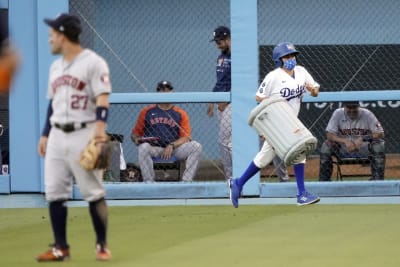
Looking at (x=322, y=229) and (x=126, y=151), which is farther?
(x=126, y=151)

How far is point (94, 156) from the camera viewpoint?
8.48 m

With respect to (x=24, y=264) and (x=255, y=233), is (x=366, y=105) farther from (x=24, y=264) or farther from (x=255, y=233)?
(x=24, y=264)

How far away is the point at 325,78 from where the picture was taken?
16.5 metres

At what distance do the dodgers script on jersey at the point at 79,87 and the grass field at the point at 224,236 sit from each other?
1.14m

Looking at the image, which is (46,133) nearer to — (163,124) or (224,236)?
(224,236)

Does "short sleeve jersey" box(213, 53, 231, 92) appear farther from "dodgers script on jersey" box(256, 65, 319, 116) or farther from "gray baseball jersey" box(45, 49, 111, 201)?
"gray baseball jersey" box(45, 49, 111, 201)

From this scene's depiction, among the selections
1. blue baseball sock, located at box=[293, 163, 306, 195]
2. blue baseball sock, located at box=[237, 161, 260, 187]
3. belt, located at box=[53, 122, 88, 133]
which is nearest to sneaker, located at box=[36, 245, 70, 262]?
belt, located at box=[53, 122, 88, 133]

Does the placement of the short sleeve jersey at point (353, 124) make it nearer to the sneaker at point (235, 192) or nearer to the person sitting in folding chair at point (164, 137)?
the person sitting in folding chair at point (164, 137)

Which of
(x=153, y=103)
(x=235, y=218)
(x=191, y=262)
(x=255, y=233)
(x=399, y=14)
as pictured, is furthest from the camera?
(x=399, y=14)

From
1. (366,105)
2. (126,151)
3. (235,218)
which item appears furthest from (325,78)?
(235,218)

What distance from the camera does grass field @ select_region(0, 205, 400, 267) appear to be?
8.77 metres

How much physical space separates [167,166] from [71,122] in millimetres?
6599

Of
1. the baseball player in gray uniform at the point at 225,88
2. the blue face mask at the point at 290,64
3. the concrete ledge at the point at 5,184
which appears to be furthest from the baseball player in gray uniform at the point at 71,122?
the concrete ledge at the point at 5,184

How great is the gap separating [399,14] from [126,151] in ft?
14.1
